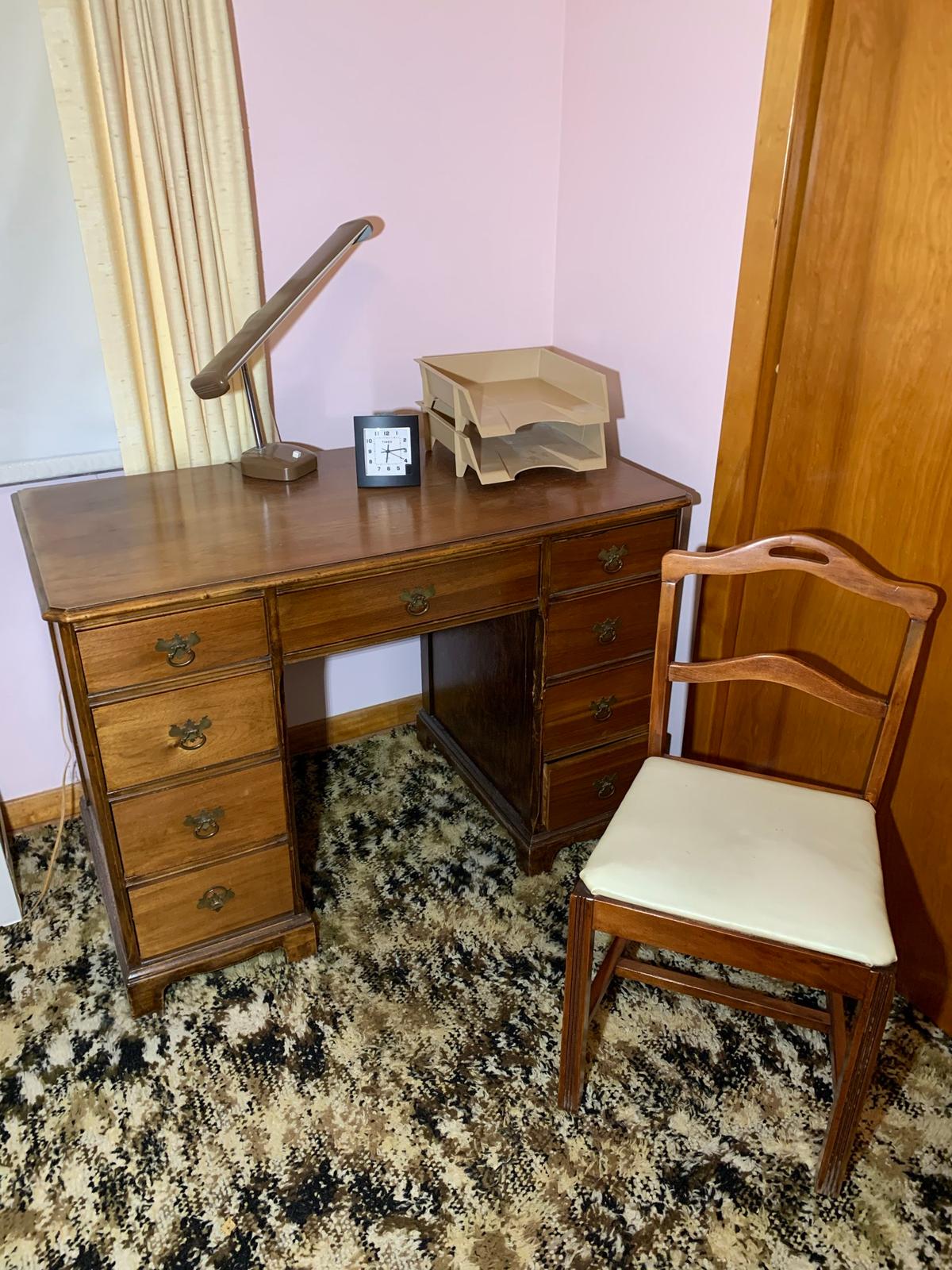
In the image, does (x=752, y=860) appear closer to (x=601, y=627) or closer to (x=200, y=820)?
(x=601, y=627)

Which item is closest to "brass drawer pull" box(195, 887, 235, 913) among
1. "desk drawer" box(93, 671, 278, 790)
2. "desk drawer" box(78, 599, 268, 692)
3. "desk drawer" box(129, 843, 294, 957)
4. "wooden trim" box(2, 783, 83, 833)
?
"desk drawer" box(129, 843, 294, 957)

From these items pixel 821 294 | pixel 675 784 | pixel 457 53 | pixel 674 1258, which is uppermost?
pixel 457 53

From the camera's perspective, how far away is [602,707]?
1938 mm

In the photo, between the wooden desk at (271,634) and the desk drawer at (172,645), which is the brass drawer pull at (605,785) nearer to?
the wooden desk at (271,634)

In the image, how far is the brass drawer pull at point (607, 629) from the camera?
6.07 ft

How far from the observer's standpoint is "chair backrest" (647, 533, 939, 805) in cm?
143

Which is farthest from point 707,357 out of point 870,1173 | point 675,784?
point 870,1173

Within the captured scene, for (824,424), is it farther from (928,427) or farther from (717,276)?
(717,276)

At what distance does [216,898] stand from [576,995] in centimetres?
67

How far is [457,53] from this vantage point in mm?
1950

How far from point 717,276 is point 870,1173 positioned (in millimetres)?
1553

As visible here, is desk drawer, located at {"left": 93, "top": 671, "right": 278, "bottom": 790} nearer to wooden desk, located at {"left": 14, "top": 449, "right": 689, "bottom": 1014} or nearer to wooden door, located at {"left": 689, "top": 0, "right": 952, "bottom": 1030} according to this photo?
wooden desk, located at {"left": 14, "top": 449, "right": 689, "bottom": 1014}

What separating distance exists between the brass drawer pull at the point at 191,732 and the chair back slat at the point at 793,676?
2.69 feet

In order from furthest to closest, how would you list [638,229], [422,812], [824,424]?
[422,812], [638,229], [824,424]
